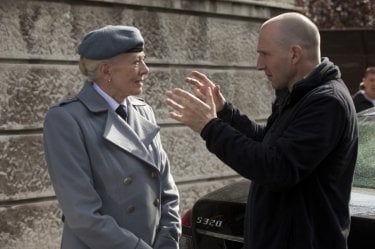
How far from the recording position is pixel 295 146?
2703mm

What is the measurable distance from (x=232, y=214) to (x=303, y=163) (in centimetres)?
91

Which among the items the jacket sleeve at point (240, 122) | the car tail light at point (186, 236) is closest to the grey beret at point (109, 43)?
the jacket sleeve at point (240, 122)

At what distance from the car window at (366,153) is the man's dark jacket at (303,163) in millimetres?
864

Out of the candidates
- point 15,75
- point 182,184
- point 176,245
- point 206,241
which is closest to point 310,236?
point 176,245

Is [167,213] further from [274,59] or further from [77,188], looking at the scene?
[274,59]

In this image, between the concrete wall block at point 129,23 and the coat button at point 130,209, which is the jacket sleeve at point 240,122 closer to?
the coat button at point 130,209

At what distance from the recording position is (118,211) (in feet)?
9.65

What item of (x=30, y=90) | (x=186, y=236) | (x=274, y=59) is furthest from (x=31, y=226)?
(x=274, y=59)

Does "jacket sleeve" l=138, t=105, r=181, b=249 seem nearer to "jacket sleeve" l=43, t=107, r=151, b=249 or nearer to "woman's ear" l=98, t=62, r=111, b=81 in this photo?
"jacket sleeve" l=43, t=107, r=151, b=249

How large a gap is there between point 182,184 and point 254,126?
3.59 metres

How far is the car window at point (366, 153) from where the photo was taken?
3.73m

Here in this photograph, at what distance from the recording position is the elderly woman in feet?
9.36

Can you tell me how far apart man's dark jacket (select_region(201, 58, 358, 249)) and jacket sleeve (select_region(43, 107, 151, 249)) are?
19.4 inches

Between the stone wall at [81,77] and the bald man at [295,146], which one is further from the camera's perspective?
the stone wall at [81,77]
